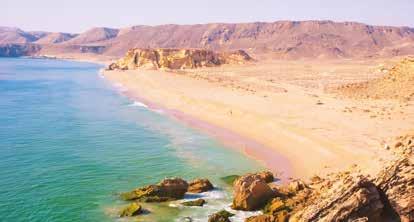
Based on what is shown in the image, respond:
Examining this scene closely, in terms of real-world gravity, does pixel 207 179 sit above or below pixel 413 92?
below

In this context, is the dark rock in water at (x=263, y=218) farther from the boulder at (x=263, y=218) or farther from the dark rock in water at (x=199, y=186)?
the dark rock in water at (x=199, y=186)

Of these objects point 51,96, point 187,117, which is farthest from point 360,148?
point 51,96

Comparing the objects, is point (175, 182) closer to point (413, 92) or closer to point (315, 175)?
point (315, 175)

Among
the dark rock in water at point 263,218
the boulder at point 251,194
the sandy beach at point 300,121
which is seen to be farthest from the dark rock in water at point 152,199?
the sandy beach at point 300,121

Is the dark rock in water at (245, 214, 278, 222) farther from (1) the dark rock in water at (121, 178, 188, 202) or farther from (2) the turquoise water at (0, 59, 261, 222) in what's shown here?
(1) the dark rock in water at (121, 178, 188, 202)

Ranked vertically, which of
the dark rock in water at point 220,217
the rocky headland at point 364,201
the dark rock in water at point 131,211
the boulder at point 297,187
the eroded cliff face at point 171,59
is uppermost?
the eroded cliff face at point 171,59
